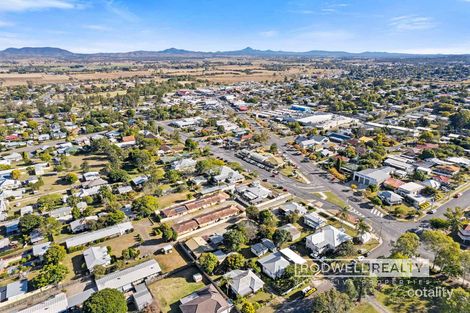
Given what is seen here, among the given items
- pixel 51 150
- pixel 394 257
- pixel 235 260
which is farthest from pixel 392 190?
pixel 51 150

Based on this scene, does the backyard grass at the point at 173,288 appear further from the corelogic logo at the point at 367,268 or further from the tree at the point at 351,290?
the tree at the point at 351,290

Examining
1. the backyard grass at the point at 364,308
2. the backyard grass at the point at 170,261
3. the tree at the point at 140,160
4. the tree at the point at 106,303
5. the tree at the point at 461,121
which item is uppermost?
the tree at the point at 461,121

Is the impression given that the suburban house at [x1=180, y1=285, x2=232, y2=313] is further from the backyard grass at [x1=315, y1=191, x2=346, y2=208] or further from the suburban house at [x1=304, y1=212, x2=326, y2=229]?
the backyard grass at [x1=315, y1=191, x2=346, y2=208]

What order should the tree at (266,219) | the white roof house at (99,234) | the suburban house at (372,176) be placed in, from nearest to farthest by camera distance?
the white roof house at (99,234), the tree at (266,219), the suburban house at (372,176)

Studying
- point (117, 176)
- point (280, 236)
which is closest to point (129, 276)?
point (280, 236)

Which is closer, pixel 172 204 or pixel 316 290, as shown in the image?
pixel 316 290

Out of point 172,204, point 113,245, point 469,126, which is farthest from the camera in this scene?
point 469,126

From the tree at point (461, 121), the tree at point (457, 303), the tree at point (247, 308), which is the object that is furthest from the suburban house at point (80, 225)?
the tree at point (461, 121)

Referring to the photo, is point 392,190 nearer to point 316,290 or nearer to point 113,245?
point 316,290
